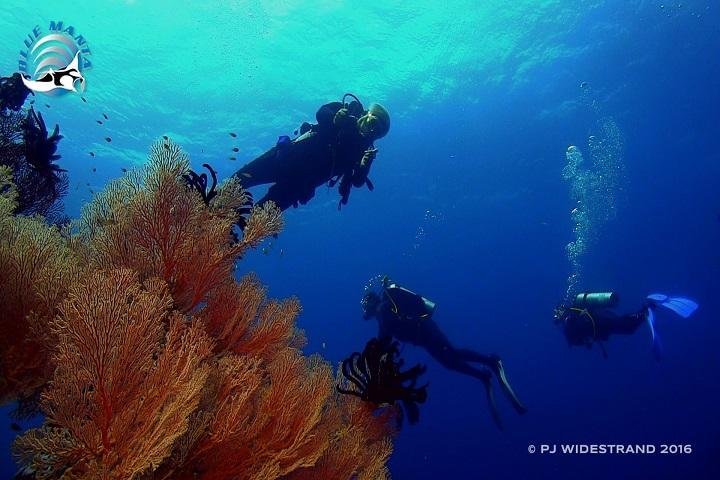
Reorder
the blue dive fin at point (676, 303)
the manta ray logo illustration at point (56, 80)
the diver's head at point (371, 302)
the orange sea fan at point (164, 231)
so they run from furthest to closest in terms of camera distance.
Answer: the blue dive fin at point (676, 303)
the diver's head at point (371, 302)
the manta ray logo illustration at point (56, 80)
the orange sea fan at point (164, 231)

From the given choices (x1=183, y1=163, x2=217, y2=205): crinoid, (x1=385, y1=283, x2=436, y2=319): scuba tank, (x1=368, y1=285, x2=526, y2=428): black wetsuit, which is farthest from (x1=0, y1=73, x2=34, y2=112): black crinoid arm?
(x1=385, y1=283, x2=436, y2=319): scuba tank

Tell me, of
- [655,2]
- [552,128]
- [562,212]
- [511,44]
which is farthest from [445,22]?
[562,212]

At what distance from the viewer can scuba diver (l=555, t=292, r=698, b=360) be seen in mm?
13125

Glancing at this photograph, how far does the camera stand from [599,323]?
1320 centimetres

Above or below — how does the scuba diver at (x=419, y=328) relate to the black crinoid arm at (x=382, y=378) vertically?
above

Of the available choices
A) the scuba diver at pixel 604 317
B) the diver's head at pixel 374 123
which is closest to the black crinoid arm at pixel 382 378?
the diver's head at pixel 374 123

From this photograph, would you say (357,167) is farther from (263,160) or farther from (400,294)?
(400,294)

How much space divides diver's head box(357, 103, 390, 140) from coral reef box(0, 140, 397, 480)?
4.42 metres

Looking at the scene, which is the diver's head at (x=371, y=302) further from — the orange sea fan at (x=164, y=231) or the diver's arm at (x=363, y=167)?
the orange sea fan at (x=164, y=231)

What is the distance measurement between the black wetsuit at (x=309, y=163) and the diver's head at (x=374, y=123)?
15 cm

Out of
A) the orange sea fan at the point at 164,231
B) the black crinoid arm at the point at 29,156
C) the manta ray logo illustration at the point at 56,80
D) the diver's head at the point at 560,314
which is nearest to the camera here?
the orange sea fan at the point at 164,231

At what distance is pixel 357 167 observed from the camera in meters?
7.70

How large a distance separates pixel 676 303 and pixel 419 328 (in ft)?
29.6

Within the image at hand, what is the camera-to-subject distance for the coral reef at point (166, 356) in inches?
83.5
